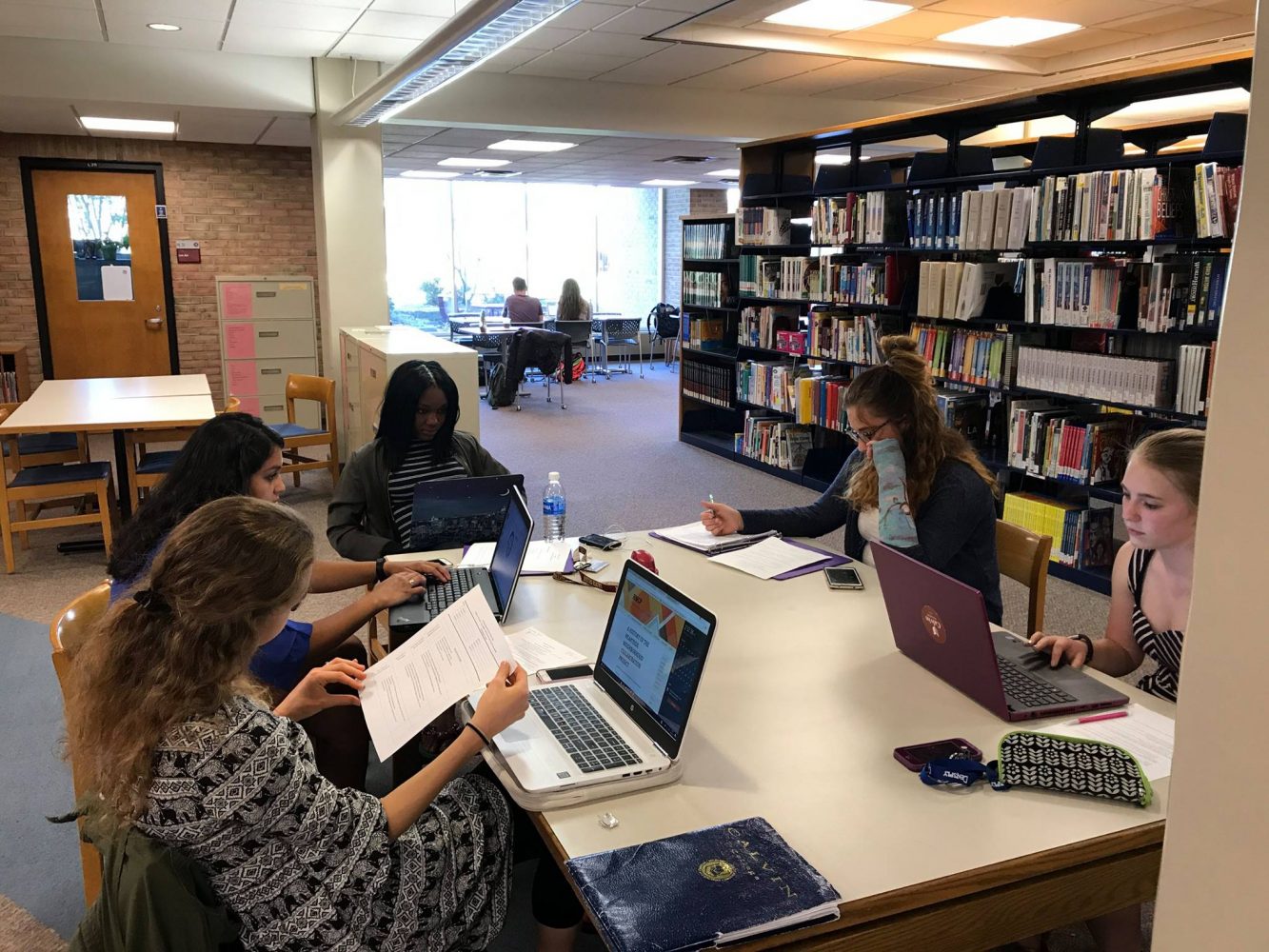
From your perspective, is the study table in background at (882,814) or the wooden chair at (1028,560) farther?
the wooden chair at (1028,560)

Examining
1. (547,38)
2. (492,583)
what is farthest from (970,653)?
(547,38)

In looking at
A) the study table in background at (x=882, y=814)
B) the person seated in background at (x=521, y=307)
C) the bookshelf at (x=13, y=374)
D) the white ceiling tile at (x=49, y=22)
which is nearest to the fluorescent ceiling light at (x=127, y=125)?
the white ceiling tile at (x=49, y=22)

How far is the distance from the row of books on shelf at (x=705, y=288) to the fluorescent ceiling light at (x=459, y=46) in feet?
9.07

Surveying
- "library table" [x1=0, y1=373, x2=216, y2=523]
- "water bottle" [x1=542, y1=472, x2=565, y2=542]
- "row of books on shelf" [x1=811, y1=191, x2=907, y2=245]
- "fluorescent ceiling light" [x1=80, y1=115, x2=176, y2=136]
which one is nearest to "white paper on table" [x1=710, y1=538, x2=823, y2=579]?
"water bottle" [x1=542, y1=472, x2=565, y2=542]

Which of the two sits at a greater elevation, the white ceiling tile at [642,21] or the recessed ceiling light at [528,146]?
the white ceiling tile at [642,21]

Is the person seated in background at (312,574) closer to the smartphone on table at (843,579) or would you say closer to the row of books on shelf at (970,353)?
the smartphone on table at (843,579)

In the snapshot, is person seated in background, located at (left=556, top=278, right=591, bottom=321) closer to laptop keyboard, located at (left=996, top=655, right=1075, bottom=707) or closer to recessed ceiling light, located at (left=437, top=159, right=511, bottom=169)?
recessed ceiling light, located at (left=437, top=159, right=511, bottom=169)

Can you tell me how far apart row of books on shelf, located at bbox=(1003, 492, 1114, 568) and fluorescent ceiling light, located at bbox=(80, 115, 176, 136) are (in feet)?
22.6

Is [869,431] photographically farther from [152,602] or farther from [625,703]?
[152,602]

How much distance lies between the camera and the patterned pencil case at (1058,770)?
152 centimetres

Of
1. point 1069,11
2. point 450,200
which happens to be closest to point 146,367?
point 450,200

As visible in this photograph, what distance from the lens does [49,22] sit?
18.4ft

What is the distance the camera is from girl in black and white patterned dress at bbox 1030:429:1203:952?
199 centimetres

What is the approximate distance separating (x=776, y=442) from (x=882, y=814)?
553cm
